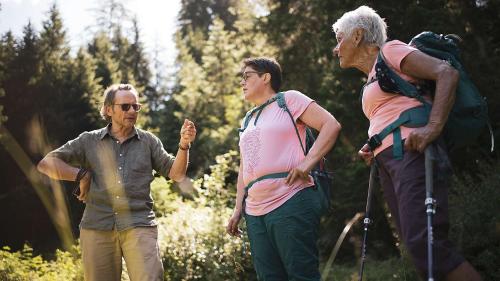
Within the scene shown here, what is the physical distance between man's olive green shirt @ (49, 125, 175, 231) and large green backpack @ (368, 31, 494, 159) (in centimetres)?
176

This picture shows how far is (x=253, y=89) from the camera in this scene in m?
3.53

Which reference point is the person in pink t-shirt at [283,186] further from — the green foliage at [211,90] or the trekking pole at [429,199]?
the green foliage at [211,90]

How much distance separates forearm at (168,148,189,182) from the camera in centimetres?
384

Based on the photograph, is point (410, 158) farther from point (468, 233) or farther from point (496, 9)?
point (496, 9)

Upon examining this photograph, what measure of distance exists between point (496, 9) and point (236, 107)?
10379 mm

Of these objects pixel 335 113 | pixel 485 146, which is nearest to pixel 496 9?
pixel 485 146

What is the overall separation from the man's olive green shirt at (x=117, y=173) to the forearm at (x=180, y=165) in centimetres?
4

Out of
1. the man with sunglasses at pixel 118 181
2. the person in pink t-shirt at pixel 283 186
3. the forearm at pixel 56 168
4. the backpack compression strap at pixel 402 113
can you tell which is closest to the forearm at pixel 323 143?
the person in pink t-shirt at pixel 283 186

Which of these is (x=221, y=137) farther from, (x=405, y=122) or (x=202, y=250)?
(x=405, y=122)

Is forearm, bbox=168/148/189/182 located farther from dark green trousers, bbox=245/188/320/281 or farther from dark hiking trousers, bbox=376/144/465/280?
dark hiking trousers, bbox=376/144/465/280

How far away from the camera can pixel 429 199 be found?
2287 millimetres

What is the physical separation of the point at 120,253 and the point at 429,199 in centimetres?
226

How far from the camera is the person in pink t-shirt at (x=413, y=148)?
2.33m

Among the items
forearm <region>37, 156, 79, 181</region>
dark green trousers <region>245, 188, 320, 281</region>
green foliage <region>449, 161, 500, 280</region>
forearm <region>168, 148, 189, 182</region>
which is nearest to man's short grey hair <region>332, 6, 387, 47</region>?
dark green trousers <region>245, 188, 320, 281</region>
